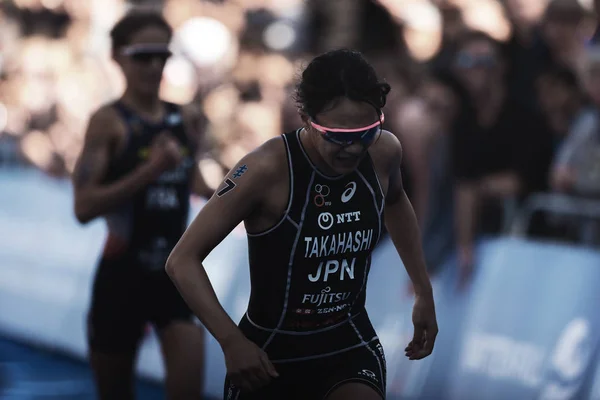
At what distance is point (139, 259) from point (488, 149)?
2983 mm

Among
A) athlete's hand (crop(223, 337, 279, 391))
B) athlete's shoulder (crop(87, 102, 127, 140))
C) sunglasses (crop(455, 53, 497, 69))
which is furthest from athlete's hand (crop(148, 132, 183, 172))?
sunglasses (crop(455, 53, 497, 69))

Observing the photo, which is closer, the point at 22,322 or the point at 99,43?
the point at 22,322

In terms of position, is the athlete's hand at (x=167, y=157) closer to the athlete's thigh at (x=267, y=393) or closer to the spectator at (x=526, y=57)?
the athlete's thigh at (x=267, y=393)

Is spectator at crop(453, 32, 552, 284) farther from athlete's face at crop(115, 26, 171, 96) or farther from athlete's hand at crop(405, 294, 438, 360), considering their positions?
athlete's hand at crop(405, 294, 438, 360)

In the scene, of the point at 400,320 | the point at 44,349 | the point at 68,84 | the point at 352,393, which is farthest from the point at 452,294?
the point at 68,84

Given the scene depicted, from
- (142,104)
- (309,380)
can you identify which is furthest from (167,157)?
(309,380)

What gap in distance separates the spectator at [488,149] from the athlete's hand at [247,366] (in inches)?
163

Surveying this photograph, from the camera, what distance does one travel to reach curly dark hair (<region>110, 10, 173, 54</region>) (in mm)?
6172

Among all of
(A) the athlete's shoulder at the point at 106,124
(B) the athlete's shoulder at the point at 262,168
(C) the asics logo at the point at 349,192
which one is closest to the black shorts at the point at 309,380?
(C) the asics logo at the point at 349,192

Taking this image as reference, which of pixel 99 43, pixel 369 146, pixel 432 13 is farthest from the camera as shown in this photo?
pixel 99 43

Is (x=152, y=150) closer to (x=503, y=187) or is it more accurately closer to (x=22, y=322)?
(x=503, y=187)

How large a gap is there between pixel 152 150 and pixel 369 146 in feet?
6.90

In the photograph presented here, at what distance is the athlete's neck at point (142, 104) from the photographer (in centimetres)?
617

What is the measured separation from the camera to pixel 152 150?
607cm
